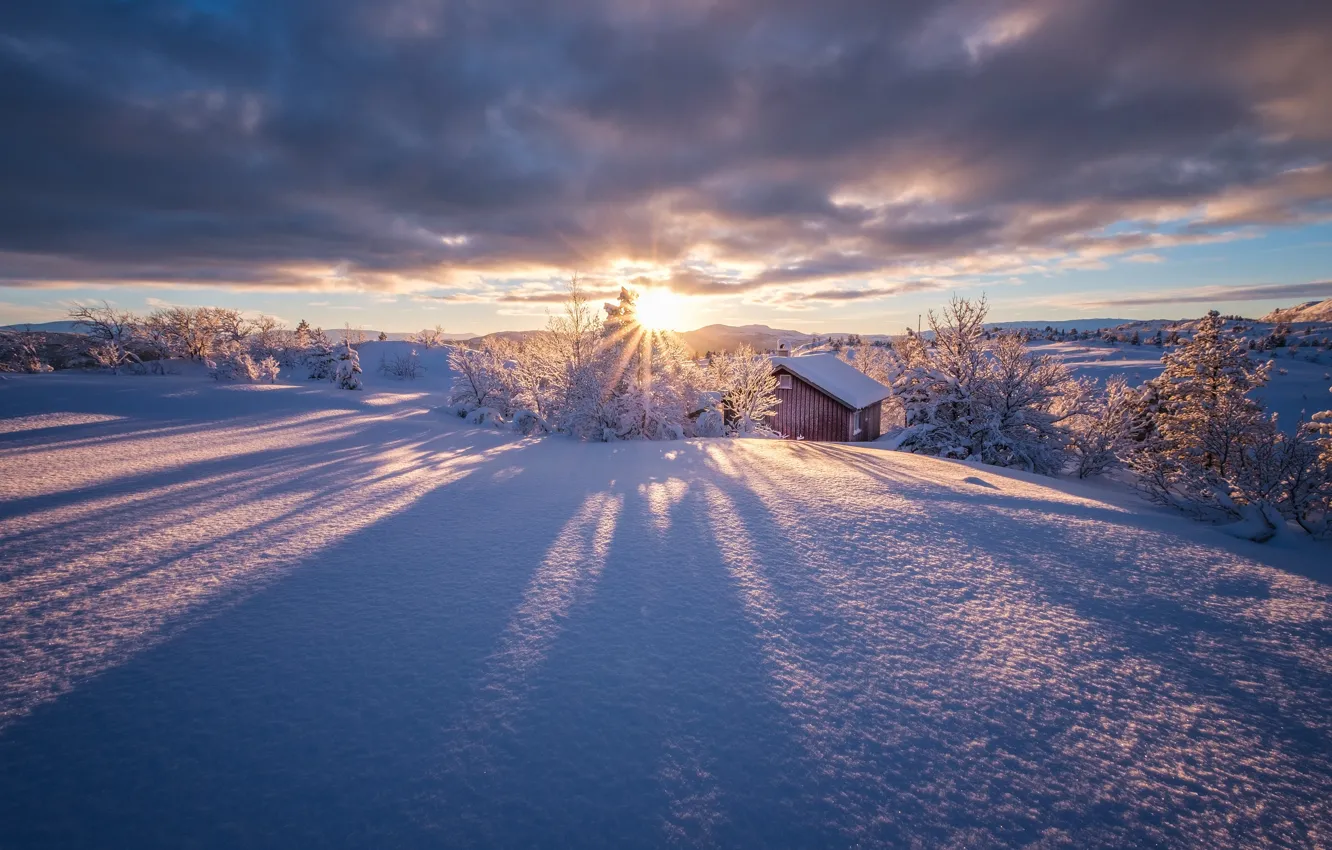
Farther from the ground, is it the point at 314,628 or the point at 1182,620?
the point at 314,628

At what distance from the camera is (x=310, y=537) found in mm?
5398

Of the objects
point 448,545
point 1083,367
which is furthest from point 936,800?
point 1083,367

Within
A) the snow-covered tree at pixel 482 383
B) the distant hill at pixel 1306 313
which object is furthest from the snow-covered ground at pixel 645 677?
the distant hill at pixel 1306 313

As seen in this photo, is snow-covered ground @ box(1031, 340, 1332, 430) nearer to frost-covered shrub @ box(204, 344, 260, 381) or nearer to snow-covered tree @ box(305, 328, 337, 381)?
frost-covered shrub @ box(204, 344, 260, 381)

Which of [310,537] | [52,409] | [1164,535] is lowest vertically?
[1164,535]

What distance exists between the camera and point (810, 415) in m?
25.5

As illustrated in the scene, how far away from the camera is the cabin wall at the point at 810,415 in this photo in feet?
82.4

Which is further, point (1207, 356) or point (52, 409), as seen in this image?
point (1207, 356)

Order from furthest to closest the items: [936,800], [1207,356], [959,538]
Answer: [1207,356], [959,538], [936,800]

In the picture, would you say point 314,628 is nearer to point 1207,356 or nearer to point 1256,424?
point 1256,424

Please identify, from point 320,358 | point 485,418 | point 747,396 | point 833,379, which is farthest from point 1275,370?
point 320,358

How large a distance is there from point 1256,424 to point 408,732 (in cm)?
1484

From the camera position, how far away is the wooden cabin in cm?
2500

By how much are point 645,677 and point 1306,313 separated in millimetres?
110459
